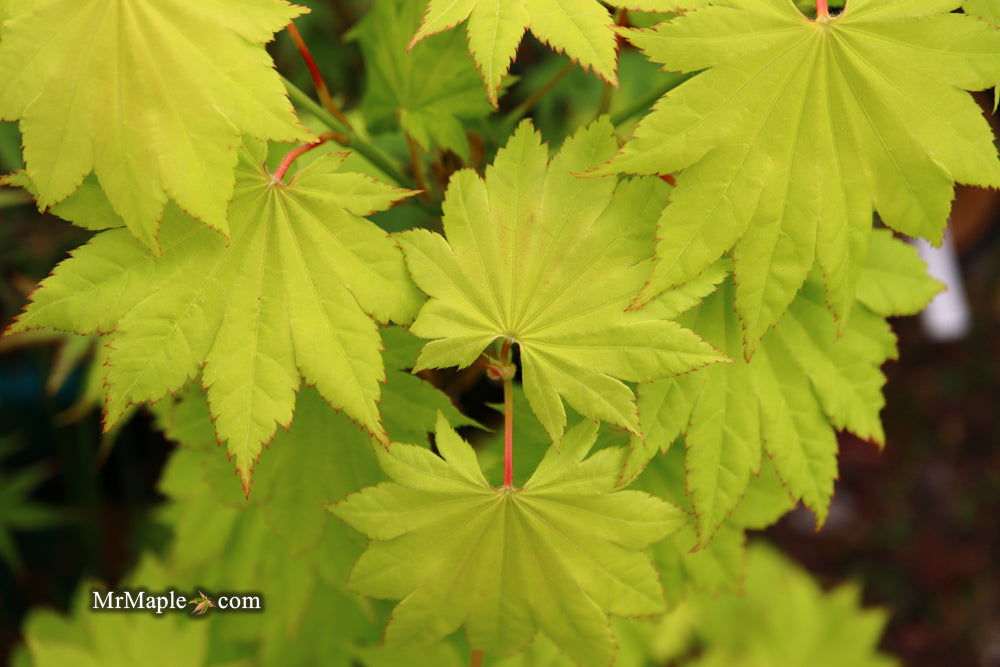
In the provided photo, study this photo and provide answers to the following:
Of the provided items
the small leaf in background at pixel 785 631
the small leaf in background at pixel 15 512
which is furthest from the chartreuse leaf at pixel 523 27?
the small leaf in background at pixel 15 512

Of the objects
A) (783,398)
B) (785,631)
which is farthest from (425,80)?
(785,631)

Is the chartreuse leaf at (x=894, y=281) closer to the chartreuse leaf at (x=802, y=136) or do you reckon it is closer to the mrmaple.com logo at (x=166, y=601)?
the chartreuse leaf at (x=802, y=136)

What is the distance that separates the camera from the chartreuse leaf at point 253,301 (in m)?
0.60

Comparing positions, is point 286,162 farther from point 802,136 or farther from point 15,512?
point 15,512

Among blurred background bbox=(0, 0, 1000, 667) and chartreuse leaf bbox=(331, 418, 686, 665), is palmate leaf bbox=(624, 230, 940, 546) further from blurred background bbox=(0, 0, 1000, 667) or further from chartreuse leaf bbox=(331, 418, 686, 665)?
blurred background bbox=(0, 0, 1000, 667)

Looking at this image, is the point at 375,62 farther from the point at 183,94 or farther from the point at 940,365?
the point at 940,365

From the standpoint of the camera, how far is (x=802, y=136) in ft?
2.02

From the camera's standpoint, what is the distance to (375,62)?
85 centimetres

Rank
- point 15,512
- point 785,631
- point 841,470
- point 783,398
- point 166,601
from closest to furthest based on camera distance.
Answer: point 783,398
point 166,601
point 785,631
point 15,512
point 841,470

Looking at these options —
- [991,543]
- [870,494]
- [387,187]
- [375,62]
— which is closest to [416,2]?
[375,62]

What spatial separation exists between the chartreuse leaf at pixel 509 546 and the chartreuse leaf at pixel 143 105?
266 millimetres

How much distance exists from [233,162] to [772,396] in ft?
1.72

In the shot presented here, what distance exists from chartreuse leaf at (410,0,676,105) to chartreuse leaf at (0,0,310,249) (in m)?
0.14

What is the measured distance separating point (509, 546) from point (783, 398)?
11.8 inches
